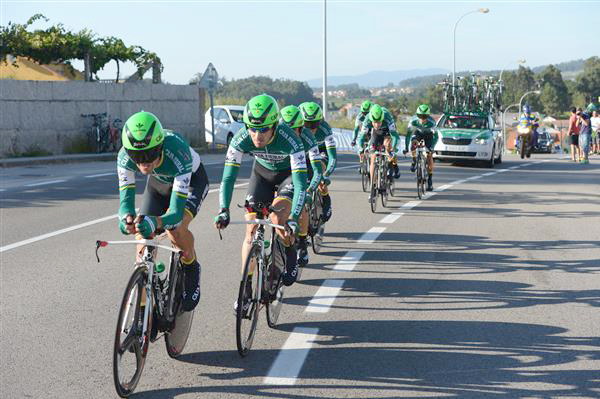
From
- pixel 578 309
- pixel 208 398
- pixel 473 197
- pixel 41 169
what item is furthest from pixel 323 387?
pixel 41 169

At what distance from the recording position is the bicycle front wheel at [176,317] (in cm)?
566

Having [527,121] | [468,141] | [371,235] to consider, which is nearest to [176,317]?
[371,235]

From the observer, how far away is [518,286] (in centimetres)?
857

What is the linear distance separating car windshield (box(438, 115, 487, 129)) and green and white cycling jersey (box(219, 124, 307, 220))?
21.4 meters

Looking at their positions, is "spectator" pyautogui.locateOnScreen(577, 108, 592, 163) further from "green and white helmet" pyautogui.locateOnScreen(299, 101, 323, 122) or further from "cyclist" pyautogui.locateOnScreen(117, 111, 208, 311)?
"cyclist" pyautogui.locateOnScreen(117, 111, 208, 311)

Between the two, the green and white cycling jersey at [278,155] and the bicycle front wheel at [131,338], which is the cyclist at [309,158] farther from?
the bicycle front wheel at [131,338]

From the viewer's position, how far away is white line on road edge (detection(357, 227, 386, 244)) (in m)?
11.3

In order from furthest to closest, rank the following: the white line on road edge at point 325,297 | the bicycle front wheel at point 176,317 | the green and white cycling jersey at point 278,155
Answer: the white line on road edge at point 325,297 → the green and white cycling jersey at point 278,155 → the bicycle front wheel at point 176,317

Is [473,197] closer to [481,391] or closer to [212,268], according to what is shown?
[212,268]

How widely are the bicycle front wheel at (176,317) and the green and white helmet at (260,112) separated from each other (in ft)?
4.30

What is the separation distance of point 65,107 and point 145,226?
78.6 ft

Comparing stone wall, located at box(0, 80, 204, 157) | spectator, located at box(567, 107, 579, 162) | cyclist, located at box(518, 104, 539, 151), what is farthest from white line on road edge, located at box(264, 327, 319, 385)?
cyclist, located at box(518, 104, 539, 151)

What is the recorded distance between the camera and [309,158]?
29.7ft

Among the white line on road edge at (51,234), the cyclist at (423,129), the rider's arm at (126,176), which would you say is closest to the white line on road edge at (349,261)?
the rider's arm at (126,176)
